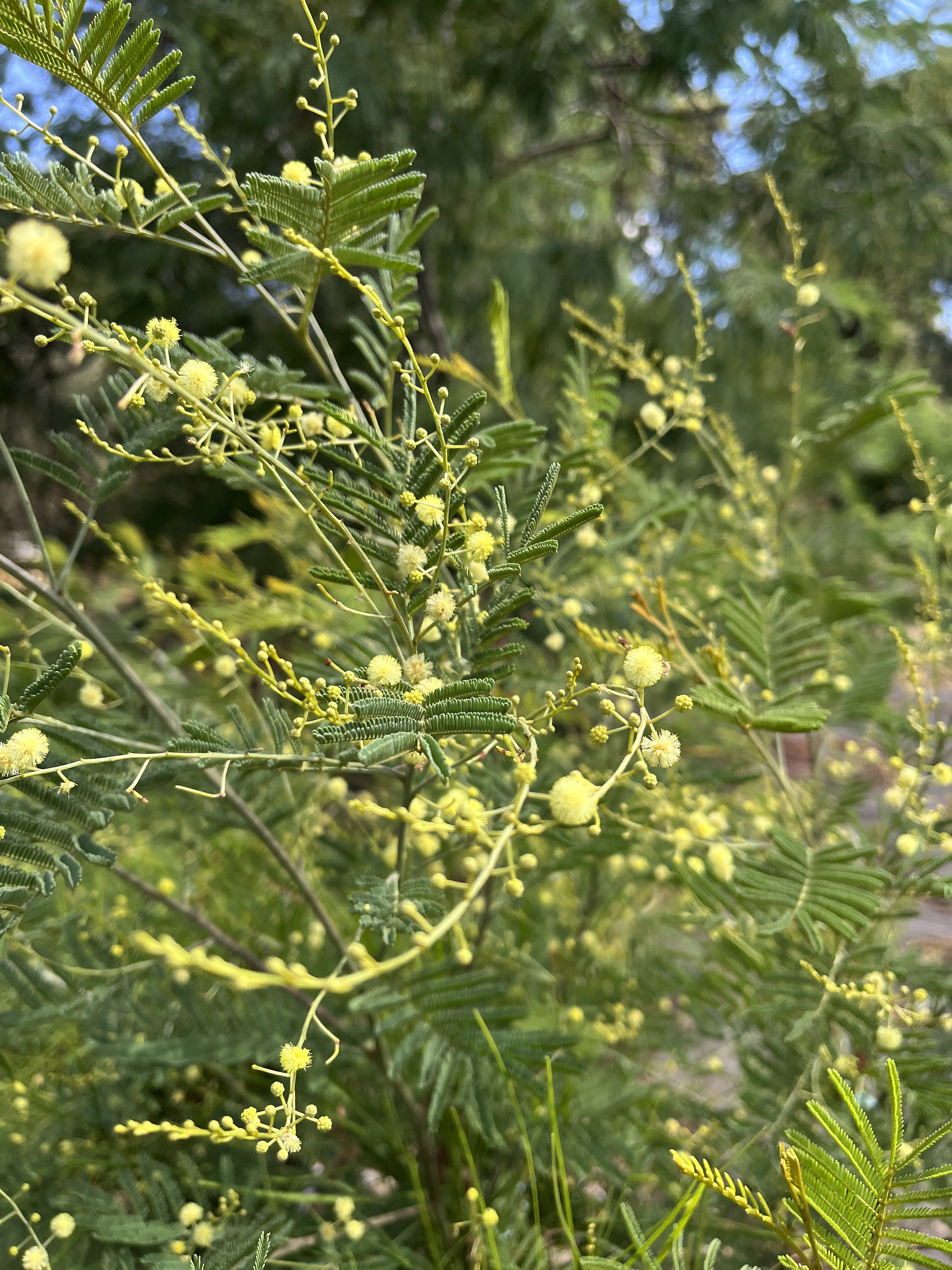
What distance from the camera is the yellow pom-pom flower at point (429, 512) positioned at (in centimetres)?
33

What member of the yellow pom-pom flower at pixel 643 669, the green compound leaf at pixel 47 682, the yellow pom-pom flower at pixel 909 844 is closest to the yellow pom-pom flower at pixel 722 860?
the yellow pom-pom flower at pixel 909 844

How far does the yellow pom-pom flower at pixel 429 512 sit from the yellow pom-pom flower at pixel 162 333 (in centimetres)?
11

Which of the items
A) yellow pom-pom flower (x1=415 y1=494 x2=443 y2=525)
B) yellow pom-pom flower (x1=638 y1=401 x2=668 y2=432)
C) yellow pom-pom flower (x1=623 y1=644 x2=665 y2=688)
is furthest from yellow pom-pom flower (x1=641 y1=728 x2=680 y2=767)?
yellow pom-pom flower (x1=638 y1=401 x2=668 y2=432)

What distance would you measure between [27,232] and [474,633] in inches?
8.5

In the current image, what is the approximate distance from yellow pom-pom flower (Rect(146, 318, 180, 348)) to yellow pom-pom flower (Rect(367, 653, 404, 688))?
0.48 feet

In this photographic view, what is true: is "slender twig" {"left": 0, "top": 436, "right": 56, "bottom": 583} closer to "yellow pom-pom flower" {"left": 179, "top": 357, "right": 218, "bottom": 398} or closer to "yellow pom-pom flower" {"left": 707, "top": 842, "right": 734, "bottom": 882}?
"yellow pom-pom flower" {"left": 179, "top": 357, "right": 218, "bottom": 398}

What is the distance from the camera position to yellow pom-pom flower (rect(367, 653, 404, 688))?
0.32 m

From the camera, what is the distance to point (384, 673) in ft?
1.04

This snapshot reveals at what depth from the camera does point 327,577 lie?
0.33 meters

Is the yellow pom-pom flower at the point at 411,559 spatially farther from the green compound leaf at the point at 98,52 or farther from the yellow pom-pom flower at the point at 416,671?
the green compound leaf at the point at 98,52

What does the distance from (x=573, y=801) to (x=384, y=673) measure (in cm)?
9

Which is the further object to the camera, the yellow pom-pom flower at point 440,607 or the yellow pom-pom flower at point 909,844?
the yellow pom-pom flower at point 909,844

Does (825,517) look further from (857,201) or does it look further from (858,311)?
(857,201)

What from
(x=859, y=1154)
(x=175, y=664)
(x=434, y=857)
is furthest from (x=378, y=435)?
(x=175, y=664)
